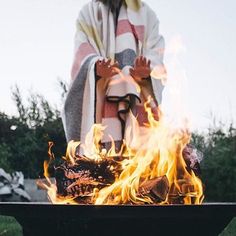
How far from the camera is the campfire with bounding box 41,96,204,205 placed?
287cm

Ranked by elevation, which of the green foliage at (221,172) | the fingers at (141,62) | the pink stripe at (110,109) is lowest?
the green foliage at (221,172)

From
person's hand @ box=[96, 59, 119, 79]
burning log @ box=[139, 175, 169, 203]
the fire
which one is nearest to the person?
person's hand @ box=[96, 59, 119, 79]

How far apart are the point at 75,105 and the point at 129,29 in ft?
2.43

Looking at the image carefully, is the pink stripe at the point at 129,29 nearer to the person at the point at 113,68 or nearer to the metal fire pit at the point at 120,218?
the person at the point at 113,68

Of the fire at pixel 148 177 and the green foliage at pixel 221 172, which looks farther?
the green foliage at pixel 221 172

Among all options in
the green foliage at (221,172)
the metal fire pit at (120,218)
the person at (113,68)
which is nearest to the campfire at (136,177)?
the metal fire pit at (120,218)

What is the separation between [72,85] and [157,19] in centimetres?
96

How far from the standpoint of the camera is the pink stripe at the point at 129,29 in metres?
4.41

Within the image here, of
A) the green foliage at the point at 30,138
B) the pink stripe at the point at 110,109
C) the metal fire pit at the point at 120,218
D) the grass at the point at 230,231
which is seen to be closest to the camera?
the metal fire pit at the point at 120,218

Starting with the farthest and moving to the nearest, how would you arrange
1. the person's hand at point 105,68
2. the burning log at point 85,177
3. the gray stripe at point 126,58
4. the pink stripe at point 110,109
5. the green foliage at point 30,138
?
the green foliage at point 30,138 → the gray stripe at point 126,58 → the pink stripe at point 110,109 → the person's hand at point 105,68 → the burning log at point 85,177

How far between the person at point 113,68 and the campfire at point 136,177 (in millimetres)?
837

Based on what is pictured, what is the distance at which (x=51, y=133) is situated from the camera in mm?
15688

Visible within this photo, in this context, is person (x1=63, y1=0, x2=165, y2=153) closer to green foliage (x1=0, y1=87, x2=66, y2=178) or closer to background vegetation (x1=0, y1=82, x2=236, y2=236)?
background vegetation (x1=0, y1=82, x2=236, y2=236)

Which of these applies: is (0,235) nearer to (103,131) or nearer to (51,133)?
(103,131)
